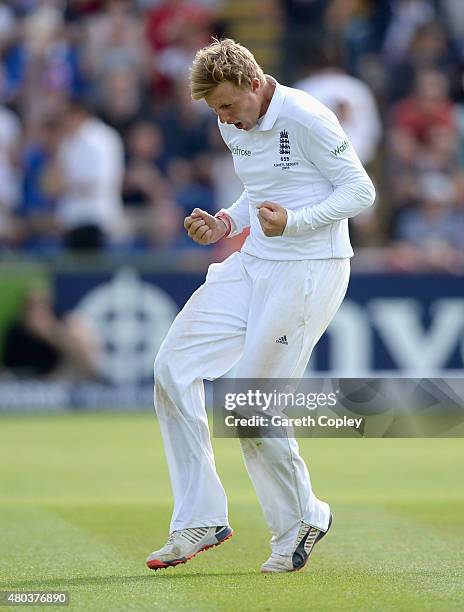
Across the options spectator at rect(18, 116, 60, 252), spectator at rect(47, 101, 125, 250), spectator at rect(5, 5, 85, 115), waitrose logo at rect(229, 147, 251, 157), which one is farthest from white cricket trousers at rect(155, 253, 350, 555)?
spectator at rect(5, 5, 85, 115)

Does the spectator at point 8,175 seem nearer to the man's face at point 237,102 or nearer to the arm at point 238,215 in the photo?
the arm at point 238,215

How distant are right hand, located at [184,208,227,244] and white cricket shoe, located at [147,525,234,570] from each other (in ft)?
4.51

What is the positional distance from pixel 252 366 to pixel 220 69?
4.49 feet

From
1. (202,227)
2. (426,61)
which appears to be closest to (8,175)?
(426,61)

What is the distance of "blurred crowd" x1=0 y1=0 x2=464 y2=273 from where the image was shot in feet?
49.7

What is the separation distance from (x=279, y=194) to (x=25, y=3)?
1295 cm

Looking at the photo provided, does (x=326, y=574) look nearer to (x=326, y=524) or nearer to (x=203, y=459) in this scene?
(x=326, y=524)

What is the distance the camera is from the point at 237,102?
626 centimetres

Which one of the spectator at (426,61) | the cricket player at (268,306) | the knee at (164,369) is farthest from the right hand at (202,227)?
the spectator at (426,61)

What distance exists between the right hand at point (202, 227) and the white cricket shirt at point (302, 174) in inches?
8.3

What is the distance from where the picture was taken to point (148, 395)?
14.7m

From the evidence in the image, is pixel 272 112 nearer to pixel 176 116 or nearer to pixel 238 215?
pixel 238 215

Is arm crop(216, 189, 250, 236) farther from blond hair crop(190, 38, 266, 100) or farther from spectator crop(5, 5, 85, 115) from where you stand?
spectator crop(5, 5, 85, 115)

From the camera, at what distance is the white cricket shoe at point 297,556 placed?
643cm
